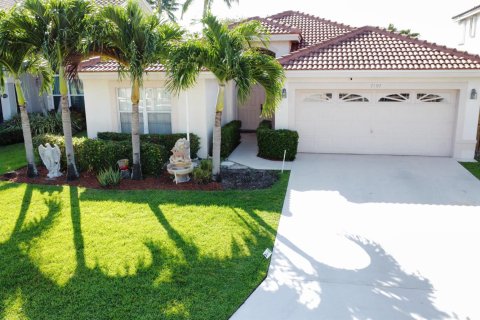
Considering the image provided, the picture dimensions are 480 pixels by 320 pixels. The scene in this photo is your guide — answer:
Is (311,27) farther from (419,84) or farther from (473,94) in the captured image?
(473,94)

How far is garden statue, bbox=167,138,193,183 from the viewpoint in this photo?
36.9 feet

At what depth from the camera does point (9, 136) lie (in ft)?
58.4

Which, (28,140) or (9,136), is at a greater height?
(28,140)

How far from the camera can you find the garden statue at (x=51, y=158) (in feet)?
39.2

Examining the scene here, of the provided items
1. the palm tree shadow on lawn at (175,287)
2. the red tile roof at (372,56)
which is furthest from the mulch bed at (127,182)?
the red tile roof at (372,56)

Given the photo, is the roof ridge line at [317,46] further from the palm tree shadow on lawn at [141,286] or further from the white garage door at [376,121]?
the palm tree shadow on lawn at [141,286]

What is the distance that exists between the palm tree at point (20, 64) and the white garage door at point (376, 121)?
8847mm

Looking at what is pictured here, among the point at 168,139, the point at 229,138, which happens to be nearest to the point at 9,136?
the point at 168,139

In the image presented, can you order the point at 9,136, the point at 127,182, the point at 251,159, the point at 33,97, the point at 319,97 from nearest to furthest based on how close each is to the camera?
the point at 127,182 → the point at 251,159 → the point at 319,97 → the point at 9,136 → the point at 33,97

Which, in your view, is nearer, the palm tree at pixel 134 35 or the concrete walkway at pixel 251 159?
the palm tree at pixel 134 35

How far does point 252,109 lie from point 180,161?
921cm

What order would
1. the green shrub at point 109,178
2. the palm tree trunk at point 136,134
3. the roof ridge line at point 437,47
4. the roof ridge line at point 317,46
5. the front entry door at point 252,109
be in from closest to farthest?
1. the green shrub at point 109,178
2. the palm tree trunk at point 136,134
3. the roof ridge line at point 437,47
4. the roof ridge line at point 317,46
5. the front entry door at point 252,109

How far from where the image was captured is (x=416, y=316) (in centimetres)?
546

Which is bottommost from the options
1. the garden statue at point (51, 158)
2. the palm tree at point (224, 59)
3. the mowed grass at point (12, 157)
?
the mowed grass at point (12, 157)
